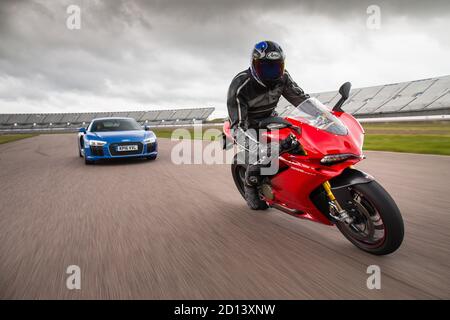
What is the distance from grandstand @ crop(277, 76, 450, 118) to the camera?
34.3 metres

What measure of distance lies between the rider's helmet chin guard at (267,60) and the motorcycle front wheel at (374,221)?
1.54 meters

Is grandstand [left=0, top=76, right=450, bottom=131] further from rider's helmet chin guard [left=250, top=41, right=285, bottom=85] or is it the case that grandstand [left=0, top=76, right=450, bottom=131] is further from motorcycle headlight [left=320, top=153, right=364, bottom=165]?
motorcycle headlight [left=320, top=153, right=364, bottom=165]

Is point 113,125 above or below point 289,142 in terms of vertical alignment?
above

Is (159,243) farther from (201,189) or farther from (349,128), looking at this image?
(201,189)

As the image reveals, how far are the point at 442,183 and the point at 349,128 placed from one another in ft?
11.3

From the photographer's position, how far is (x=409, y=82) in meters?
43.1

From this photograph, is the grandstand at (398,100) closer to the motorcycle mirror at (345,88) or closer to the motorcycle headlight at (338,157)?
the motorcycle mirror at (345,88)

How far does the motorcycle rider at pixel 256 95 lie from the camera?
3459 millimetres

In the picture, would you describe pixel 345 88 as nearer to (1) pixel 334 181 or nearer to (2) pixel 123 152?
(1) pixel 334 181

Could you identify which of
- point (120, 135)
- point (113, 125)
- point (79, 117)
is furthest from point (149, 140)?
point (79, 117)

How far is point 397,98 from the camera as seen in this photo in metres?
40.7

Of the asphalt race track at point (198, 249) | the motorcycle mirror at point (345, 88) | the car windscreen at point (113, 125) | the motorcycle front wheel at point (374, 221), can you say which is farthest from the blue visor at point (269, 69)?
the car windscreen at point (113, 125)

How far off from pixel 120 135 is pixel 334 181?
7412 mm
